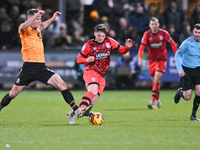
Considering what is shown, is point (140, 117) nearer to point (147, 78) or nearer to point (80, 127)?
point (80, 127)

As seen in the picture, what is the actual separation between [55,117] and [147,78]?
1005 cm

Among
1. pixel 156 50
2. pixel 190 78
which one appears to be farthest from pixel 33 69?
pixel 156 50

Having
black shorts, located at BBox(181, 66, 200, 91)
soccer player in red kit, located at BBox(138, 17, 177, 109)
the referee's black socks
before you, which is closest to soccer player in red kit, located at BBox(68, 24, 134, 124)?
the referee's black socks

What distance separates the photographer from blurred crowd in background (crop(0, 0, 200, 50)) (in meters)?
22.0

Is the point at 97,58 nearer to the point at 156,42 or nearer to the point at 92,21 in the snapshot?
the point at 156,42

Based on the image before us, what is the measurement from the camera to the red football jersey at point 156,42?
1527 centimetres

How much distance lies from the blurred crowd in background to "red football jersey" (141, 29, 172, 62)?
21.5 feet

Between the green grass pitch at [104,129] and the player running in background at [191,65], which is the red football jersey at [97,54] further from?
the player running in background at [191,65]

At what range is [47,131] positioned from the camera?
31.3 ft

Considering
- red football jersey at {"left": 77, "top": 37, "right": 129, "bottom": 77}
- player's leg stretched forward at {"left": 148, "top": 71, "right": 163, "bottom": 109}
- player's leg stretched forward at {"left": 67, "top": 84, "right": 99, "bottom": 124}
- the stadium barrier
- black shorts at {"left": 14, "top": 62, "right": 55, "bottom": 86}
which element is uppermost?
red football jersey at {"left": 77, "top": 37, "right": 129, "bottom": 77}

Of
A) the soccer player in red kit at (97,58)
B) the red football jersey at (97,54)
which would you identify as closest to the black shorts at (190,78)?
the soccer player in red kit at (97,58)

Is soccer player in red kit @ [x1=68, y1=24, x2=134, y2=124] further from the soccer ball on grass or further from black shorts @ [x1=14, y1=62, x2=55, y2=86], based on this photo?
black shorts @ [x1=14, y1=62, x2=55, y2=86]

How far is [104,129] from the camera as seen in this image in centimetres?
986

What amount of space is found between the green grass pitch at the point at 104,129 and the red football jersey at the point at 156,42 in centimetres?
149
